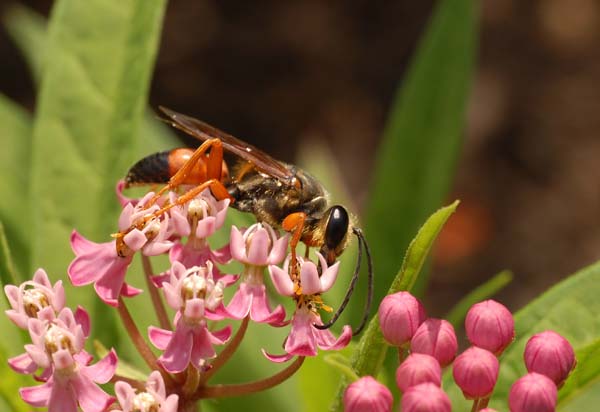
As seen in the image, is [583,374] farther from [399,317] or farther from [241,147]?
[241,147]

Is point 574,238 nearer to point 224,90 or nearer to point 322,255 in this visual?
point 224,90

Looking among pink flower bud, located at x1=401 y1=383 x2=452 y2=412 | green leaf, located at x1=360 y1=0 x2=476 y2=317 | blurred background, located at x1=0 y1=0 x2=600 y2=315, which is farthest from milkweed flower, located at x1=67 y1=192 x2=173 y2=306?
blurred background, located at x1=0 y1=0 x2=600 y2=315

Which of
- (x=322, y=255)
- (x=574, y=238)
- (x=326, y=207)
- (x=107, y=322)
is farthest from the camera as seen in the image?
(x=574, y=238)

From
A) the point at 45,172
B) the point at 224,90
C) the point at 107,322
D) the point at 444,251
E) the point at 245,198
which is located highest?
the point at 245,198

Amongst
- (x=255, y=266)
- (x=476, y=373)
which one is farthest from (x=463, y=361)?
(x=255, y=266)

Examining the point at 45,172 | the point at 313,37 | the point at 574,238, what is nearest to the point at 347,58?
the point at 313,37

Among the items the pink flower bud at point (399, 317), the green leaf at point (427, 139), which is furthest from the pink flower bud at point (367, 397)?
Result: the green leaf at point (427, 139)
